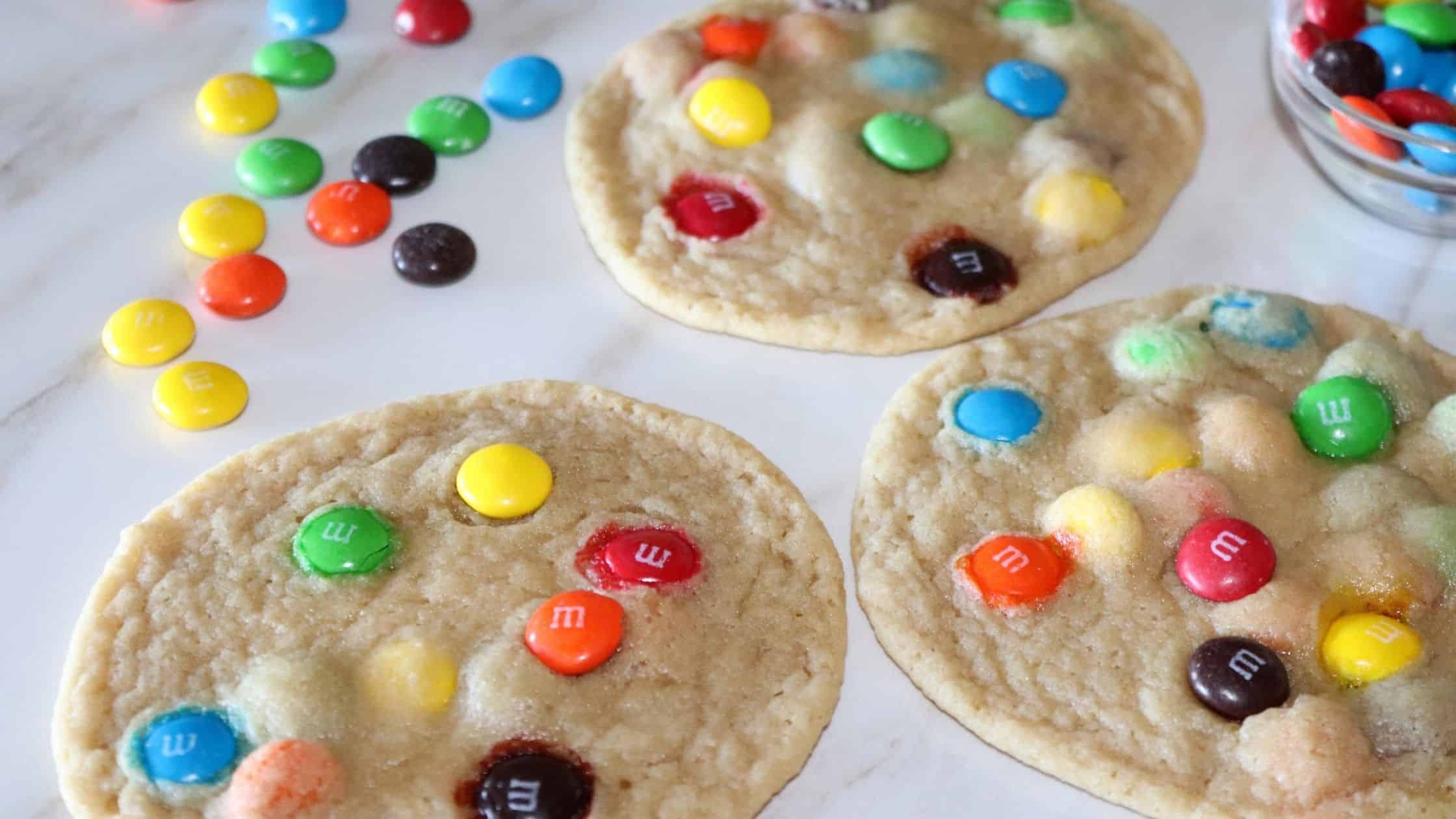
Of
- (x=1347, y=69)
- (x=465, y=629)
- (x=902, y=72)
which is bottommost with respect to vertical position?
(x=465, y=629)

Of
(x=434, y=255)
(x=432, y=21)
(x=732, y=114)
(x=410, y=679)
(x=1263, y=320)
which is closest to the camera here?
(x=410, y=679)

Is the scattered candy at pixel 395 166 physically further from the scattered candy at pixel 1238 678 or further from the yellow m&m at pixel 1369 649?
the yellow m&m at pixel 1369 649

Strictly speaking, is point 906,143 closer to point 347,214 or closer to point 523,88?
point 523,88

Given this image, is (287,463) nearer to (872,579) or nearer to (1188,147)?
(872,579)

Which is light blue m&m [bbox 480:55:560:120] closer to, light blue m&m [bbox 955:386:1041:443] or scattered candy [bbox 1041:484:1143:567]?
light blue m&m [bbox 955:386:1041:443]

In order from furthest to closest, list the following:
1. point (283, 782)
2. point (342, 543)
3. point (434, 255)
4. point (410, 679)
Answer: point (434, 255)
point (342, 543)
point (410, 679)
point (283, 782)

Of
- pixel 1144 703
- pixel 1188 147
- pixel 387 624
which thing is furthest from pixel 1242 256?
pixel 387 624

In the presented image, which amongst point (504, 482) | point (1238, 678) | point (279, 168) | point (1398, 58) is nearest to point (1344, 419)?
point (1238, 678)

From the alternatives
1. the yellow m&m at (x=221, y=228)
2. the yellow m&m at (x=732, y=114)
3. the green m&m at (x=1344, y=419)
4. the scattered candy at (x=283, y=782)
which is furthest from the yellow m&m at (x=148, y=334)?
the green m&m at (x=1344, y=419)
